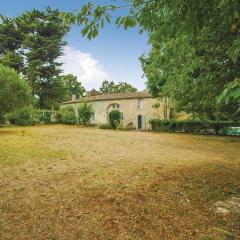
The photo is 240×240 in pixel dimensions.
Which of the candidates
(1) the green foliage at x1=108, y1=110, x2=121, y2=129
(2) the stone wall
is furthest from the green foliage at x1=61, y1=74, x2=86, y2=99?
(1) the green foliage at x1=108, y1=110, x2=121, y2=129

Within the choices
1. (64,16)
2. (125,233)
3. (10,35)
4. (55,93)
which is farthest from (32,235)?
(10,35)

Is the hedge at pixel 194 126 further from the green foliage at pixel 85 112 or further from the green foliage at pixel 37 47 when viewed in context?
the green foliage at pixel 37 47

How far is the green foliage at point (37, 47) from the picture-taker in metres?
45.7

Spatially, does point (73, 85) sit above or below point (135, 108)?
above

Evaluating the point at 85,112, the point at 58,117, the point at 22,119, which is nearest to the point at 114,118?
the point at 85,112

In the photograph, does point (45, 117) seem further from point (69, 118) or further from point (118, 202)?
point (118, 202)

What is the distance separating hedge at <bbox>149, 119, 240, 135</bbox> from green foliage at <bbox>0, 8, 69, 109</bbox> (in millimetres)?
24215

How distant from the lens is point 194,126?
2811 cm

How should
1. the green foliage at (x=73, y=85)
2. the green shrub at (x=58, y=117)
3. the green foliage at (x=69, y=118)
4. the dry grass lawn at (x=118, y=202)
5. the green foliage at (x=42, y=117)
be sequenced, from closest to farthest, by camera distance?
1. the dry grass lawn at (x=118, y=202)
2. the green foliage at (x=42, y=117)
3. the green foliage at (x=69, y=118)
4. the green shrub at (x=58, y=117)
5. the green foliage at (x=73, y=85)

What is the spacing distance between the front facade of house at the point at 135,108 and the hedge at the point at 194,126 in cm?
506

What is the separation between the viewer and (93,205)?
5047mm

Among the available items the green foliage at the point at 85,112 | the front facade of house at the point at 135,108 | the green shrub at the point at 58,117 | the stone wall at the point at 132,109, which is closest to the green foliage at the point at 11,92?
the green foliage at the point at 85,112

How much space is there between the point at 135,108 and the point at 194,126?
13.2 meters

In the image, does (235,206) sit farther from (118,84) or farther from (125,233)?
(118,84)
